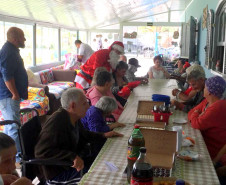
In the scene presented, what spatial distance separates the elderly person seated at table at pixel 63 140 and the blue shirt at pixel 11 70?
1.35 m

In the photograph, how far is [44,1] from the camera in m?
5.30

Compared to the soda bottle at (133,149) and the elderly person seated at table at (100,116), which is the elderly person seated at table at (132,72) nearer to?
the elderly person seated at table at (100,116)

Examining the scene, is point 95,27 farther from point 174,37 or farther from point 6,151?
point 6,151

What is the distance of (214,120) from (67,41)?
780 centimetres

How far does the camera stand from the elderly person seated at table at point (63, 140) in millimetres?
1683

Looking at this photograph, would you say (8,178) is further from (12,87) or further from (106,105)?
(12,87)

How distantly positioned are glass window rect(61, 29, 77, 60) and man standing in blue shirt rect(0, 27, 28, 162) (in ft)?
18.9

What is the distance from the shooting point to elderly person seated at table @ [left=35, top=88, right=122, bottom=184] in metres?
1.68

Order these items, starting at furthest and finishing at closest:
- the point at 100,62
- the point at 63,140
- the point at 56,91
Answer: the point at 56,91
the point at 100,62
the point at 63,140

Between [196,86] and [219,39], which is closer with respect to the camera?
[196,86]

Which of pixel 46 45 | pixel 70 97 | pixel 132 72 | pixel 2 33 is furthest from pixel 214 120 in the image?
pixel 46 45

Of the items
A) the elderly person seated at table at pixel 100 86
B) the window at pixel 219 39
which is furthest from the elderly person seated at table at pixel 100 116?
the window at pixel 219 39

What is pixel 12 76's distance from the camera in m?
2.91

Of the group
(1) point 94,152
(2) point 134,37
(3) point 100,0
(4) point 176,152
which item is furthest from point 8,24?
(2) point 134,37
